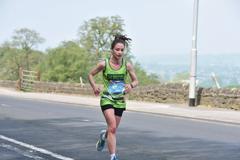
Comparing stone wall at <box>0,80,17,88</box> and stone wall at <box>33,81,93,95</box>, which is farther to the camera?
stone wall at <box>0,80,17,88</box>

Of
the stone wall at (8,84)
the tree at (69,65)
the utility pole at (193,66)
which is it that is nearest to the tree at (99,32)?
the tree at (69,65)

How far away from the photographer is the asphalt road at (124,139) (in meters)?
9.18

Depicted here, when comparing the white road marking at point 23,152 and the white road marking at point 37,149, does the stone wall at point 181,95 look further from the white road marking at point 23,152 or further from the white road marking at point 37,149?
the white road marking at point 23,152

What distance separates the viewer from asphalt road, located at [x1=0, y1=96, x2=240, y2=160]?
9180 millimetres

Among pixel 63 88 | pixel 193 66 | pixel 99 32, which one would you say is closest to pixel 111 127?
pixel 193 66

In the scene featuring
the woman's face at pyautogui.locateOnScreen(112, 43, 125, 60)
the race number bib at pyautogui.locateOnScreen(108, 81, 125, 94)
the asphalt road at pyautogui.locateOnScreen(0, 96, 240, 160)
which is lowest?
the asphalt road at pyautogui.locateOnScreen(0, 96, 240, 160)

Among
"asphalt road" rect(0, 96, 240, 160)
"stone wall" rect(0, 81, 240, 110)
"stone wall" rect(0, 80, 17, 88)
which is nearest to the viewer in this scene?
"asphalt road" rect(0, 96, 240, 160)

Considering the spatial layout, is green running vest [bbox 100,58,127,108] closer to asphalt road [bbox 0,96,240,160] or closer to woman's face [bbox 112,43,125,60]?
woman's face [bbox 112,43,125,60]

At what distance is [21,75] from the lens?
40625mm

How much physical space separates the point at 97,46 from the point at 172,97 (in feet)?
154

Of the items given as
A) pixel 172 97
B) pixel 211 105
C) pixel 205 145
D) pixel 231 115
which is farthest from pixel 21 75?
pixel 205 145

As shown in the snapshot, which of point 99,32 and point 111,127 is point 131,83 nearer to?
point 111,127

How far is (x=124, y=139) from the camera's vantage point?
11570 mm

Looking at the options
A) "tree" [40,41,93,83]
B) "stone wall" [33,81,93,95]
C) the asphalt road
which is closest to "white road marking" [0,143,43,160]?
the asphalt road
